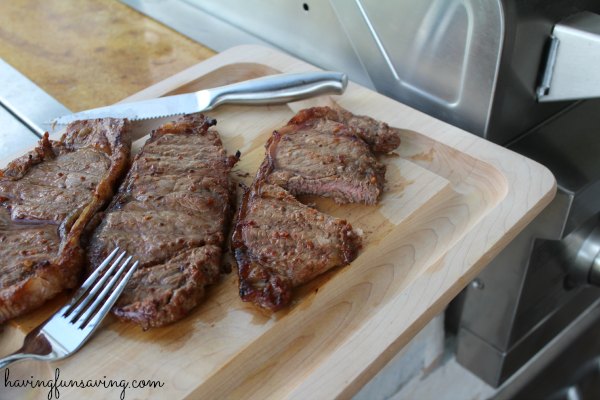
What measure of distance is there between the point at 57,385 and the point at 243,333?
37cm

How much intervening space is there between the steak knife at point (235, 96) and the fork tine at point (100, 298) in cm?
59

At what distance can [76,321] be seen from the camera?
1.19 metres

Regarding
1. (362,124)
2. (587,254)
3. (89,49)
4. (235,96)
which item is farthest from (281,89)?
(587,254)

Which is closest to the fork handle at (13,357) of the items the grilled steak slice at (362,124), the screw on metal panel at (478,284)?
the grilled steak slice at (362,124)

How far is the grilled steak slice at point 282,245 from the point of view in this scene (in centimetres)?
Answer: 124

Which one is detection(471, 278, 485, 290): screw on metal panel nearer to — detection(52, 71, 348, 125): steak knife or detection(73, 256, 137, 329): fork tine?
detection(52, 71, 348, 125): steak knife

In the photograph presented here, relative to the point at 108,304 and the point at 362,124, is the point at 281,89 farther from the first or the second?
the point at 108,304

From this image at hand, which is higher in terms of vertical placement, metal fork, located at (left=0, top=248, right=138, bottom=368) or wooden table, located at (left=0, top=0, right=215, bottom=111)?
wooden table, located at (left=0, top=0, right=215, bottom=111)

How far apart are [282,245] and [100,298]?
402 mm

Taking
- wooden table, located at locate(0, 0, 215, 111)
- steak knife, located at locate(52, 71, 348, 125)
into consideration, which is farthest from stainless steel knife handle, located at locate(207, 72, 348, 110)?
wooden table, located at locate(0, 0, 215, 111)

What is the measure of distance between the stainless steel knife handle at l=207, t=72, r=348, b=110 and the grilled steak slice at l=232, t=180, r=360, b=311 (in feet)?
1.30

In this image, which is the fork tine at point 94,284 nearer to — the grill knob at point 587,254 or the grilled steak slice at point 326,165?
the grilled steak slice at point 326,165

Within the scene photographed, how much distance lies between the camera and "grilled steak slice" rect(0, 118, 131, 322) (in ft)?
4.01

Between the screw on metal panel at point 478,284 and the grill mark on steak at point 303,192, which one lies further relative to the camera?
the screw on metal panel at point 478,284
